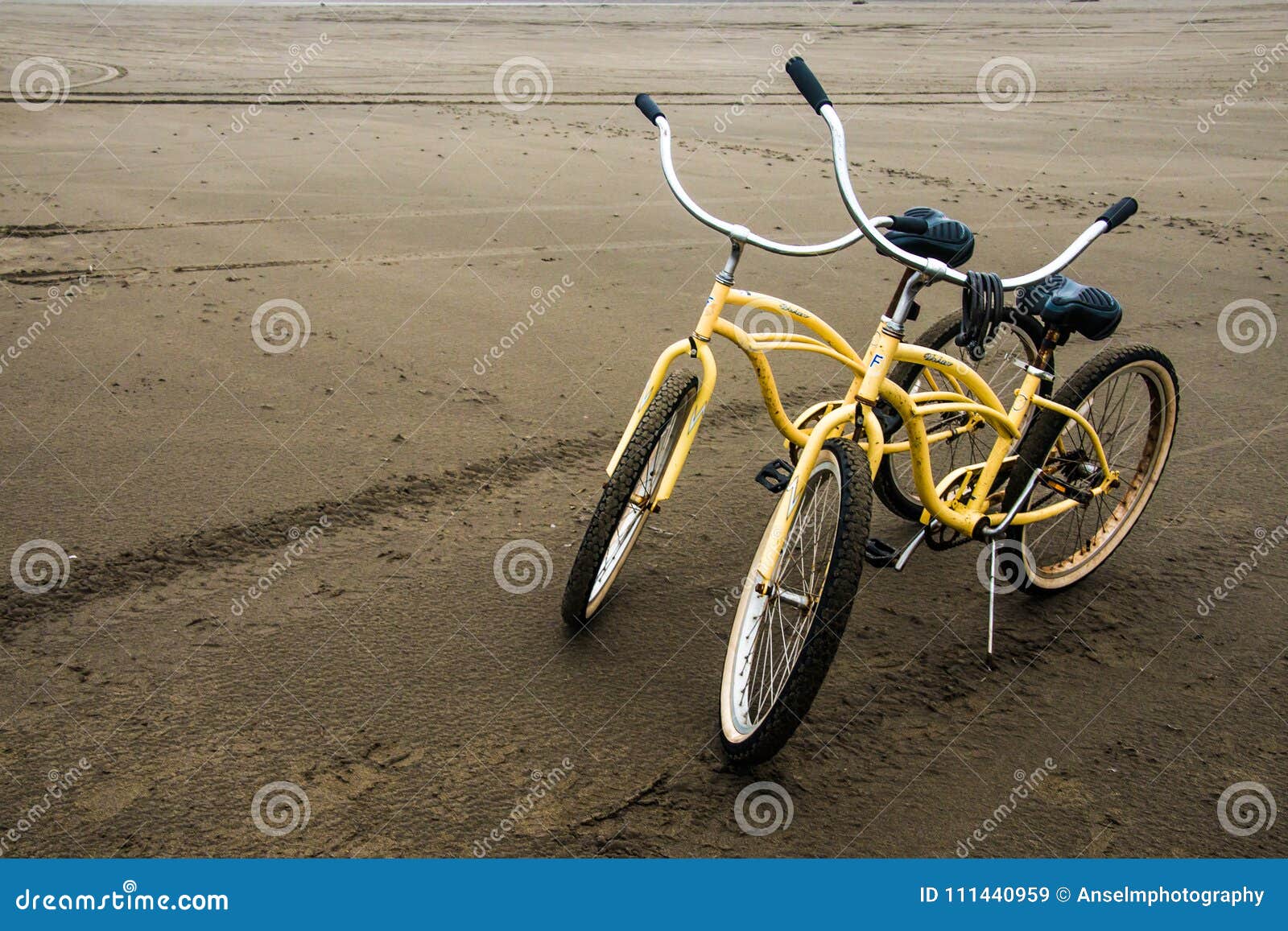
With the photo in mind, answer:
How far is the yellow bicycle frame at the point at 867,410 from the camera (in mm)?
3139

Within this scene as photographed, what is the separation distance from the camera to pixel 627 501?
137 inches

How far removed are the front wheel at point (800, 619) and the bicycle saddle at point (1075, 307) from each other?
42.0 inches

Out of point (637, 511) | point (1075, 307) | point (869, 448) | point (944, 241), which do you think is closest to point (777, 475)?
point (869, 448)

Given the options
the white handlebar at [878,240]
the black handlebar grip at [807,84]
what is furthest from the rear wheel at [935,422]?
the black handlebar grip at [807,84]

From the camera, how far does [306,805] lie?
299cm

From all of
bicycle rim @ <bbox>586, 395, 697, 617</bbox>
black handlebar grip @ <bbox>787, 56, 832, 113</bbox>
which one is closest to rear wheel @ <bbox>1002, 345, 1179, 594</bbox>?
bicycle rim @ <bbox>586, 395, 697, 617</bbox>

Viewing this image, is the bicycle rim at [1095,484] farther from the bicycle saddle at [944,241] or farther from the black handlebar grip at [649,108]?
the black handlebar grip at [649,108]

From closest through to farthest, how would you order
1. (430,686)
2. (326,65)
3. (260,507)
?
(430,686) < (260,507) < (326,65)

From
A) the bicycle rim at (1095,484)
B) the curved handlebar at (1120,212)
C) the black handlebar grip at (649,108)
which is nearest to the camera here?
the curved handlebar at (1120,212)

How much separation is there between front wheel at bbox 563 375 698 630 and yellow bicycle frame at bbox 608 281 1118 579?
5 cm

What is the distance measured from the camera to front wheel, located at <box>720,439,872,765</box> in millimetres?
2900

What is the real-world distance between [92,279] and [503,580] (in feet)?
14.2

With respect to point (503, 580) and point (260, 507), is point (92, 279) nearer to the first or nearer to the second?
point (260, 507)

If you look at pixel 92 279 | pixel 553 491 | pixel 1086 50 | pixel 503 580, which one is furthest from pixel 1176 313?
pixel 1086 50
